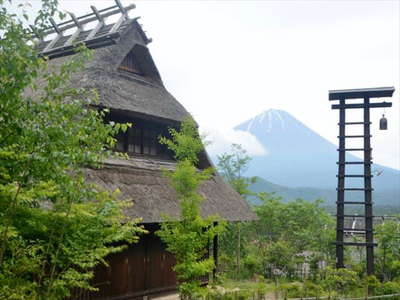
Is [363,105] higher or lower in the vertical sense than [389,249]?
higher

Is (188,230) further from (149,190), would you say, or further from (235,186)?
(235,186)

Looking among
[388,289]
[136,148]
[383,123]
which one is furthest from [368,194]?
[136,148]

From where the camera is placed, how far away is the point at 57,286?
5.25 meters

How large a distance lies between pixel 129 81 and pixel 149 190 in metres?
4.72

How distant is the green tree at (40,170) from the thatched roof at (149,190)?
14.9ft

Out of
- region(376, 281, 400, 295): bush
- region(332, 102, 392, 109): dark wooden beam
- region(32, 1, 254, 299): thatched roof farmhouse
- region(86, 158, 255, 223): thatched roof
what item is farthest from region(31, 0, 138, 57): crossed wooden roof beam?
region(376, 281, 400, 295): bush

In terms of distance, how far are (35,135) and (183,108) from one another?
11.6 m

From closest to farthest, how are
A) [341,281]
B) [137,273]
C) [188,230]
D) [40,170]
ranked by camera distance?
[40,170] < [188,230] < [137,273] < [341,281]

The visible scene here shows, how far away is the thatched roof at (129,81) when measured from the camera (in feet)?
40.7

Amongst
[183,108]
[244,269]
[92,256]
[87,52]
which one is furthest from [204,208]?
[87,52]

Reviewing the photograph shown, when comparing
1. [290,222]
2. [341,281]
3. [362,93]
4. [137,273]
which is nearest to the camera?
[137,273]

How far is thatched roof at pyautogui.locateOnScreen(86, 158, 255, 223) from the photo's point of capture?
1042cm

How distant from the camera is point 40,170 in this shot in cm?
436

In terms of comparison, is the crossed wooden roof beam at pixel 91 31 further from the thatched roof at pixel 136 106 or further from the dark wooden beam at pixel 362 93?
the dark wooden beam at pixel 362 93
